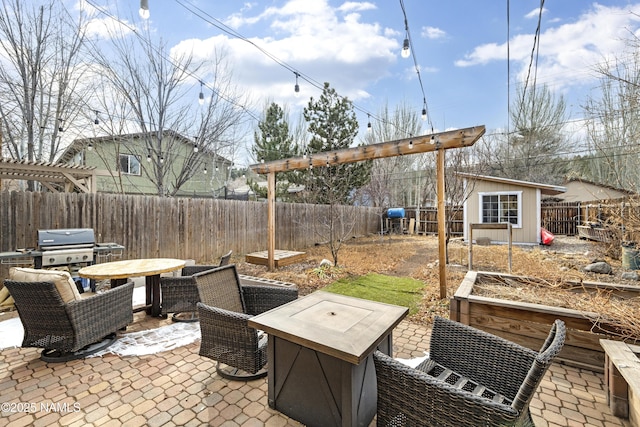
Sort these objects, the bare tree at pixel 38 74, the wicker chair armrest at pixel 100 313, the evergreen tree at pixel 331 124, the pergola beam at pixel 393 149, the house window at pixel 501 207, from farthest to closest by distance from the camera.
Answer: the evergreen tree at pixel 331 124 → the house window at pixel 501 207 → the bare tree at pixel 38 74 → the pergola beam at pixel 393 149 → the wicker chair armrest at pixel 100 313

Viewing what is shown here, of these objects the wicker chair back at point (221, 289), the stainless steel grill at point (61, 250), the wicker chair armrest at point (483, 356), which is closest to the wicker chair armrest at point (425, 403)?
the wicker chair armrest at point (483, 356)

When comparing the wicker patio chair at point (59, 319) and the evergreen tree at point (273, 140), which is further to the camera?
the evergreen tree at point (273, 140)

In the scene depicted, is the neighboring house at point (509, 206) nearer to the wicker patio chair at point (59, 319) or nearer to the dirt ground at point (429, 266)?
Result: the dirt ground at point (429, 266)

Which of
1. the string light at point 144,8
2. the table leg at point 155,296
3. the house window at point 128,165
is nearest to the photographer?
the string light at point 144,8

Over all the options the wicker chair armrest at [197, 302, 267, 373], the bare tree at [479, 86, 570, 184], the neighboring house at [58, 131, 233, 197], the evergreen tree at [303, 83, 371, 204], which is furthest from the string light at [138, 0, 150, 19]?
the bare tree at [479, 86, 570, 184]

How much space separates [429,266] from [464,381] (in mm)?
5562

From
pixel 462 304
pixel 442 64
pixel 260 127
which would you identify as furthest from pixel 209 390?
pixel 260 127

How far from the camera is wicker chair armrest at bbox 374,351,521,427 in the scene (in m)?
1.13

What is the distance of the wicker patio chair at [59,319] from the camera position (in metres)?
2.42

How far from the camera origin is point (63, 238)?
13.1 ft

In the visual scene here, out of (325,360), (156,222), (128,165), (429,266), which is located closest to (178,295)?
(325,360)

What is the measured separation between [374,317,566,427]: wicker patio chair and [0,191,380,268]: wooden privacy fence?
496 cm

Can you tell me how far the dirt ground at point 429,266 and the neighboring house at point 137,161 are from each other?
13.0 feet

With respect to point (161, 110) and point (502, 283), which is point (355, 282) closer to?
point (502, 283)
